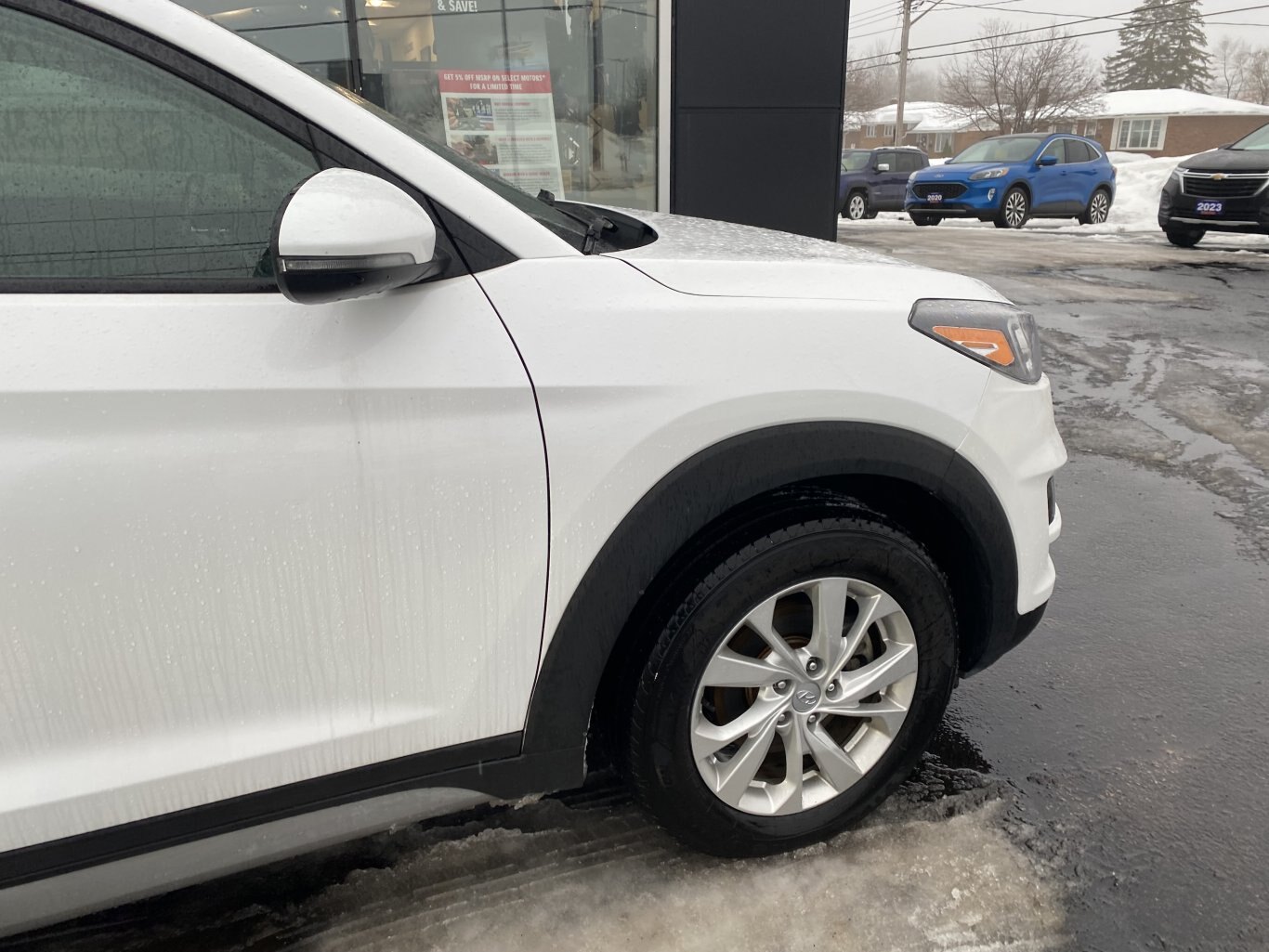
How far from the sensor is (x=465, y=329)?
1535mm

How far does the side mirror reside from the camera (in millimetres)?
1335

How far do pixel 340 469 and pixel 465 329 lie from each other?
0.30 meters

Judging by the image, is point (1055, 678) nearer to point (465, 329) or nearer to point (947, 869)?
point (947, 869)

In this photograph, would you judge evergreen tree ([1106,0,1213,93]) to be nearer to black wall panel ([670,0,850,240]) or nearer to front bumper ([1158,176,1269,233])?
front bumper ([1158,176,1269,233])

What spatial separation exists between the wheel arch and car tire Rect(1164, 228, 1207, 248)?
1414 cm

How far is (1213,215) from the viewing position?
12914 millimetres

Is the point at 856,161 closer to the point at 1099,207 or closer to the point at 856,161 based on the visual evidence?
the point at 856,161

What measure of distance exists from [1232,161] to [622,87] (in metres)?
10.2

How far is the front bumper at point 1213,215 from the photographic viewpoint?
1241 centimetres

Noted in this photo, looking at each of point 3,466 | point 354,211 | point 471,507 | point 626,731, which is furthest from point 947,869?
point 3,466

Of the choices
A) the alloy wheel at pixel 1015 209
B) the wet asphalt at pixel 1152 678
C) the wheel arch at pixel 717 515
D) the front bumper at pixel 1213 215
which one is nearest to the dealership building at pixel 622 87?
the wet asphalt at pixel 1152 678

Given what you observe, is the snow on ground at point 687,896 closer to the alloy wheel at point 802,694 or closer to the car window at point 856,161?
the alloy wheel at point 802,694

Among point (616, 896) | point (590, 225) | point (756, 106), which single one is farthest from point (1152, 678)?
point (756, 106)

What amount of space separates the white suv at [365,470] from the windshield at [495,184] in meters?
0.03
